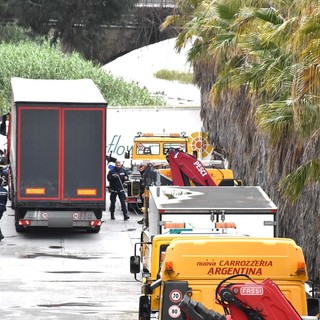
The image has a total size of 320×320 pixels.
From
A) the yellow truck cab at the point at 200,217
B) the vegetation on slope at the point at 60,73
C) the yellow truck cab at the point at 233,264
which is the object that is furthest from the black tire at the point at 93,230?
the vegetation on slope at the point at 60,73

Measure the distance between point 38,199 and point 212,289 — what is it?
600 inches

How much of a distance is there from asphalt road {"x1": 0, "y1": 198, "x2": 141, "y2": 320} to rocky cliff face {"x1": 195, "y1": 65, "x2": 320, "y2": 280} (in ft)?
11.8

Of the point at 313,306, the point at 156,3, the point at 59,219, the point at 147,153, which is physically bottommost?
the point at 59,219

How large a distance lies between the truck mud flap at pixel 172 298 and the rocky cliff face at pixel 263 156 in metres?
7.67

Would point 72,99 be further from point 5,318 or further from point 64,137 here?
point 5,318

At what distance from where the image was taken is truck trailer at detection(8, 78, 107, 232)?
2994cm

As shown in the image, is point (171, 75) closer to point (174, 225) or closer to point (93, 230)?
point (93, 230)

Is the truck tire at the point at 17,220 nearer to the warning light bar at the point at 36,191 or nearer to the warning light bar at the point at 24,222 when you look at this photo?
the warning light bar at the point at 24,222

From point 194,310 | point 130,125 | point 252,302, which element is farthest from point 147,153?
point 194,310

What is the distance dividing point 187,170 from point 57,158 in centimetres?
361

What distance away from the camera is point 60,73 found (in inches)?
2383

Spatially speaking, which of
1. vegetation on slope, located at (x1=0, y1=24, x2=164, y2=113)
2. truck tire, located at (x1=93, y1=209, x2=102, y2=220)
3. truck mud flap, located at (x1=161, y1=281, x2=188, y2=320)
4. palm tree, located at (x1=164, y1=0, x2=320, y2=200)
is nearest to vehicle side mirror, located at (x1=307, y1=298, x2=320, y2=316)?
truck mud flap, located at (x1=161, y1=281, x2=188, y2=320)

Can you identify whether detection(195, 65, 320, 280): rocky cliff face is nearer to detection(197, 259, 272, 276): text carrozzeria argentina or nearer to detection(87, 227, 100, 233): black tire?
detection(87, 227, 100, 233): black tire

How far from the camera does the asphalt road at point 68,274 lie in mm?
21438
